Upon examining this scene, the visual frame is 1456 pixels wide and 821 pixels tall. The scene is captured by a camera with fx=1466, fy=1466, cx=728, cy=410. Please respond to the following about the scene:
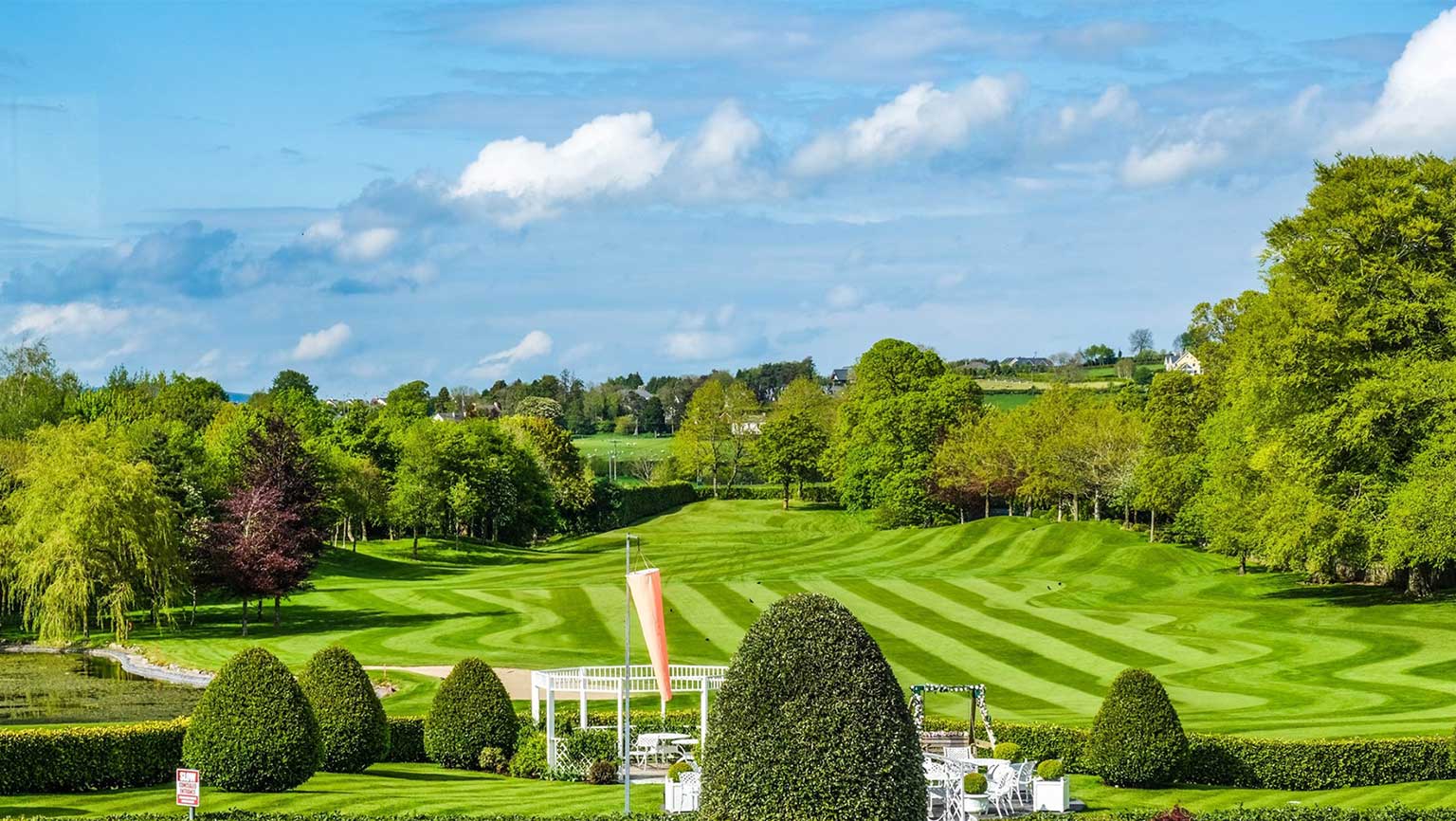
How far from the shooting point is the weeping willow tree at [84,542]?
51.2 m

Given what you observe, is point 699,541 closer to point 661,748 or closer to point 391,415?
point 391,415

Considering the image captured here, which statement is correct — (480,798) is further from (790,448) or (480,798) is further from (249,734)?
(790,448)

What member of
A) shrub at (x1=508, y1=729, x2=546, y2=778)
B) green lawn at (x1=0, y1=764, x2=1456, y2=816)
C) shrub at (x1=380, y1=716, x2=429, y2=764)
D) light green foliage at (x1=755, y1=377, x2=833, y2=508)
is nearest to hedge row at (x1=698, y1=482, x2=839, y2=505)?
light green foliage at (x1=755, y1=377, x2=833, y2=508)

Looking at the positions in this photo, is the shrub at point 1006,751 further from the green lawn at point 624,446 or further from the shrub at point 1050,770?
the green lawn at point 624,446

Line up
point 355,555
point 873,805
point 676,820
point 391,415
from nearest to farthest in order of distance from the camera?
1. point 873,805
2. point 676,820
3. point 355,555
4. point 391,415

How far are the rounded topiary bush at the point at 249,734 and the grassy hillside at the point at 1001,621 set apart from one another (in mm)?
18432

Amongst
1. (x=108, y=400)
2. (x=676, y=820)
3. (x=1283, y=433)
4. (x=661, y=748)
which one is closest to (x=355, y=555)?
(x=108, y=400)

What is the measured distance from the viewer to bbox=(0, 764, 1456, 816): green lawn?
940 inches

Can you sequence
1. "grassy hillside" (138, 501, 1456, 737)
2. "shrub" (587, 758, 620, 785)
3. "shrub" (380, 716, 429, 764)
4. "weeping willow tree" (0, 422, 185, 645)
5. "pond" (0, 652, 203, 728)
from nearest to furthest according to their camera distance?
1. "shrub" (587, 758, 620, 785)
2. "shrub" (380, 716, 429, 764)
3. "pond" (0, 652, 203, 728)
4. "grassy hillside" (138, 501, 1456, 737)
5. "weeping willow tree" (0, 422, 185, 645)

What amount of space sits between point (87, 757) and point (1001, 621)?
33.7 meters

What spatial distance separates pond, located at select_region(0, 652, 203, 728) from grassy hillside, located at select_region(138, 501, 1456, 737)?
3.32 m

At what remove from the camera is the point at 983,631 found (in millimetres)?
50281

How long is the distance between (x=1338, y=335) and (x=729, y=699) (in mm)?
42930

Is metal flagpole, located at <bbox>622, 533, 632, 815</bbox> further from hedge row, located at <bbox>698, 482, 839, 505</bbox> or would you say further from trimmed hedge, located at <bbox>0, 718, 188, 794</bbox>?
hedge row, located at <bbox>698, 482, 839, 505</bbox>
